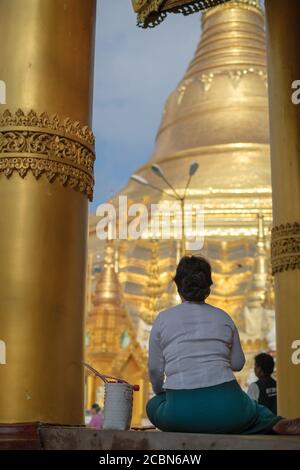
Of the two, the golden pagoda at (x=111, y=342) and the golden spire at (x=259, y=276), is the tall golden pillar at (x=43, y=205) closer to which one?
the golden pagoda at (x=111, y=342)

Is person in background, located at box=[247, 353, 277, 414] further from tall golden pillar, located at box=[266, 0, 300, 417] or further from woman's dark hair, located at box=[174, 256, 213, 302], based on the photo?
woman's dark hair, located at box=[174, 256, 213, 302]

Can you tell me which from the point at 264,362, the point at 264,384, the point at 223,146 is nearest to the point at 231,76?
the point at 223,146

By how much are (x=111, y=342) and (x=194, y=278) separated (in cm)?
1828

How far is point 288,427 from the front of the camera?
9.67 feet

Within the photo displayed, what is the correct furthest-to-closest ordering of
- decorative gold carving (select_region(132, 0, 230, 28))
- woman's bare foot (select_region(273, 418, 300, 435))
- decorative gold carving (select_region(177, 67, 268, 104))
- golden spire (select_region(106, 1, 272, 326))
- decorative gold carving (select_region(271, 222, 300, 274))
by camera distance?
1. decorative gold carving (select_region(177, 67, 268, 104))
2. golden spire (select_region(106, 1, 272, 326))
3. decorative gold carving (select_region(271, 222, 300, 274))
4. decorative gold carving (select_region(132, 0, 230, 28))
5. woman's bare foot (select_region(273, 418, 300, 435))

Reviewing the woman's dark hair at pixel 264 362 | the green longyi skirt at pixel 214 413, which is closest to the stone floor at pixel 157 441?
the green longyi skirt at pixel 214 413

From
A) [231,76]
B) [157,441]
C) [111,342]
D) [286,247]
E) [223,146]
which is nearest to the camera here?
[157,441]

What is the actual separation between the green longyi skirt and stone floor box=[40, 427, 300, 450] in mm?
257

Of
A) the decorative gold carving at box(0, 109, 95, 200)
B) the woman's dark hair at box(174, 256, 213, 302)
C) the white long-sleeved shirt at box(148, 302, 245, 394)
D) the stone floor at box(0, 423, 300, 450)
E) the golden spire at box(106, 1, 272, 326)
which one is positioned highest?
the golden spire at box(106, 1, 272, 326)

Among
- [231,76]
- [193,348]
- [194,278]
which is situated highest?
[231,76]

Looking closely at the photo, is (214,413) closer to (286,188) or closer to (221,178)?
(286,188)

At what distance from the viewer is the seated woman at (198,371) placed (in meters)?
2.98

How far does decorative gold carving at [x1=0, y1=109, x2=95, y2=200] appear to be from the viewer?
3732 millimetres

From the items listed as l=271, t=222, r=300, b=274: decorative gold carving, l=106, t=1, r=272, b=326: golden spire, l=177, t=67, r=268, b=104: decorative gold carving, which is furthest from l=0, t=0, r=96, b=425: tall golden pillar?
l=177, t=67, r=268, b=104: decorative gold carving
